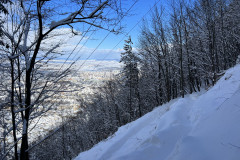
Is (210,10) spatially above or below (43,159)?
above

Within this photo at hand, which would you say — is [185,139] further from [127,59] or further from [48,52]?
[127,59]

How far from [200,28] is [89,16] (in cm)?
1492

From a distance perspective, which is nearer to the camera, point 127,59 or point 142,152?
point 142,152

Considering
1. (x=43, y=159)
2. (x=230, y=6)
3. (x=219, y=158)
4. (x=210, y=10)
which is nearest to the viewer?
(x=219, y=158)

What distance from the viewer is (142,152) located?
13.1 feet

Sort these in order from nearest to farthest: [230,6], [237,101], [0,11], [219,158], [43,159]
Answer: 1. [219,158]
2. [237,101]
3. [0,11]
4. [230,6]
5. [43,159]

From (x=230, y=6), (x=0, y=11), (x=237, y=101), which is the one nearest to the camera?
(x=237, y=101)

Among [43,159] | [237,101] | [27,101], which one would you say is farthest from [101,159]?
[43,159]

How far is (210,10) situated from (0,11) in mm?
15176

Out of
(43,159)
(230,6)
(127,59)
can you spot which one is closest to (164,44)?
(127,59)

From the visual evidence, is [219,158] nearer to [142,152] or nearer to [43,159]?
[142,152]

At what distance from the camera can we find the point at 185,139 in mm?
3174

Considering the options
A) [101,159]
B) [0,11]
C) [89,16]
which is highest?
[0,11]

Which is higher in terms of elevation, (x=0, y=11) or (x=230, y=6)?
(x=230, y=6)
